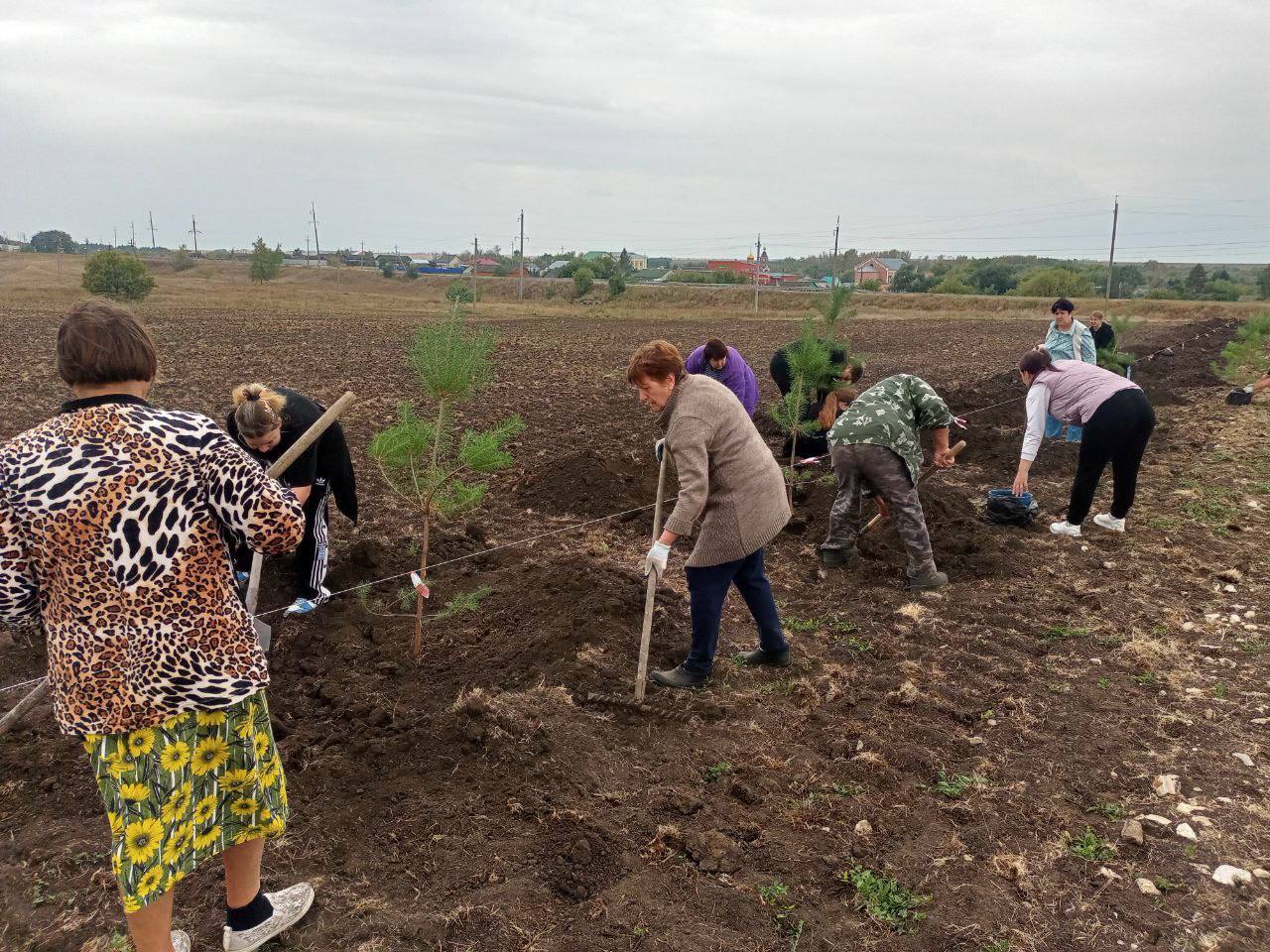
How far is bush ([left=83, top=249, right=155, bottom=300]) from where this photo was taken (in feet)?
135

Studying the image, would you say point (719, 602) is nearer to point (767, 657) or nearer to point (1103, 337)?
point (767, 657)

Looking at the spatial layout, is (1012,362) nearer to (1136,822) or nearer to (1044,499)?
(1044,499)

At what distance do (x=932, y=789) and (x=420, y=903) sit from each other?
2.20 metres

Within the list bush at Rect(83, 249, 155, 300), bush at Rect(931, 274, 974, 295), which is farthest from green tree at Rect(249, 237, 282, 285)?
bush at Rect(931, 274, 974, 295)

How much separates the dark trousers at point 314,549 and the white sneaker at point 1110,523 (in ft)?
19.9

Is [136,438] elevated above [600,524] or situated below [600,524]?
above

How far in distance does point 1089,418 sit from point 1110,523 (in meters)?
1.05

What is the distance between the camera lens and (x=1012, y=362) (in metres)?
19.9

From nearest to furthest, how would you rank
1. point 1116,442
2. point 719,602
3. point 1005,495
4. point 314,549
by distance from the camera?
point 719,602
point 314,549
point 1116,442
point 1005,495

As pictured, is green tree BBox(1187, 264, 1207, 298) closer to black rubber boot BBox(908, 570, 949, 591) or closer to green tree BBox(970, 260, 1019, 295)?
green tree BBox(970, 260, 1019, 295)

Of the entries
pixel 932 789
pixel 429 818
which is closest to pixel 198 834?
pixel 429 818

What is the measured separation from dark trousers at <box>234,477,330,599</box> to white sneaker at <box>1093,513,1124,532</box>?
19.9 ft

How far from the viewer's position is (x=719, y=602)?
4391mm

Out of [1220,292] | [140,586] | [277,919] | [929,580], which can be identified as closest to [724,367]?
[929,580]
